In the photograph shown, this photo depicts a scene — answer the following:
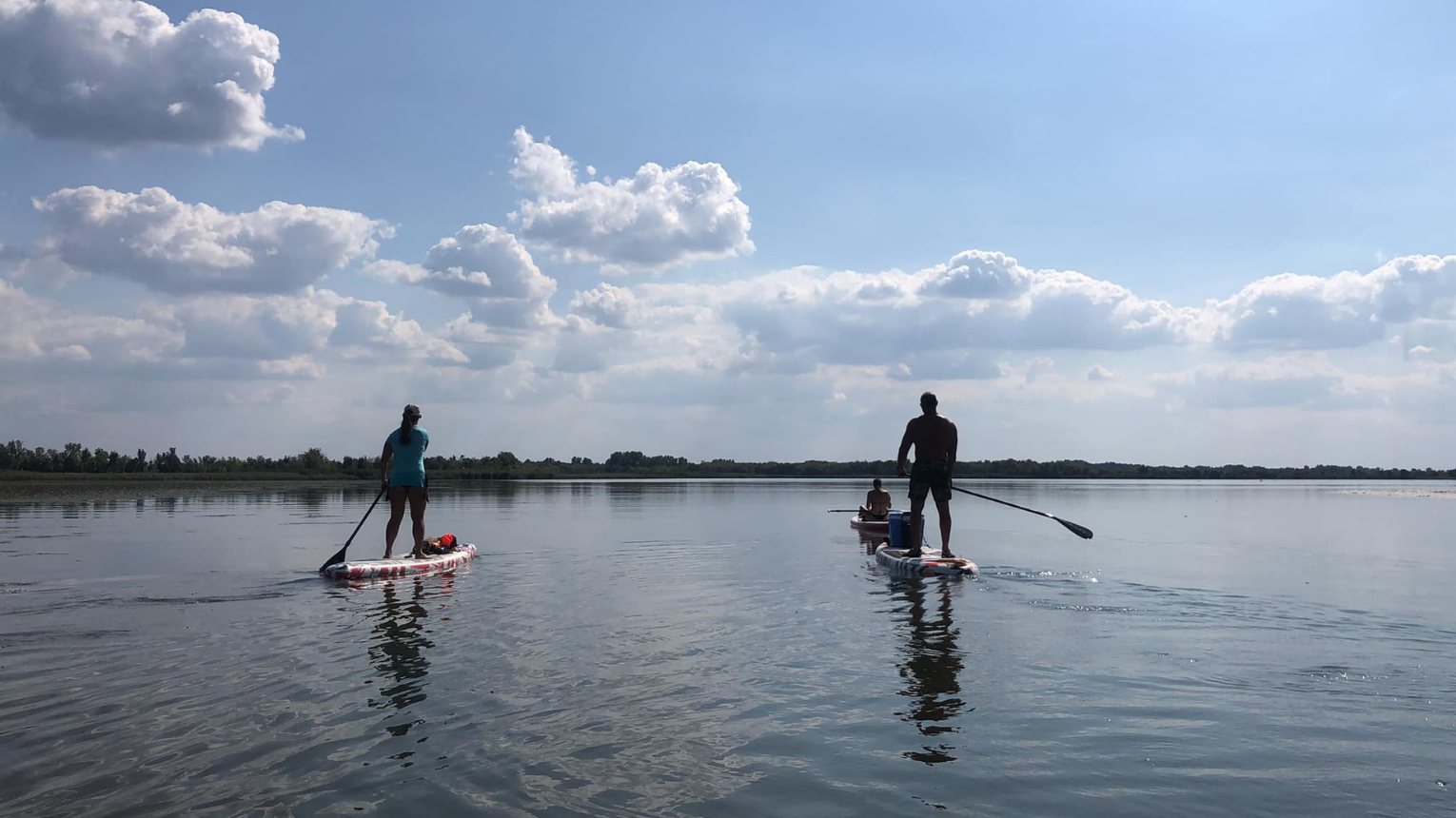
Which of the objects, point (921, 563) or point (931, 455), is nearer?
point (921, 563)

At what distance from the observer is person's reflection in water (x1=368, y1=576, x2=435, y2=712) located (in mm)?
6957

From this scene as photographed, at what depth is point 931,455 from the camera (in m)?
15.5

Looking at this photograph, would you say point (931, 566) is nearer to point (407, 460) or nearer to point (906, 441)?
point (906, 441)

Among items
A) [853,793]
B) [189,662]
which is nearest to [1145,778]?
[853,793]

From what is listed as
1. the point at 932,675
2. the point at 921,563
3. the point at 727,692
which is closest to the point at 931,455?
the point at 921,563

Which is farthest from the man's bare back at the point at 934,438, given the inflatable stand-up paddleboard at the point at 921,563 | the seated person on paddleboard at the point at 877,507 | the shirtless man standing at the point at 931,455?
the seated person on paddleboard at the point at 877,507

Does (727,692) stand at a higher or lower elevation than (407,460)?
lower

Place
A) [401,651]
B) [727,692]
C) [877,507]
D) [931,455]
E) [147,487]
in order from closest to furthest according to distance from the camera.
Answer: [727,692]
[401,651]
[931,455]
[877,507]
[147,487]

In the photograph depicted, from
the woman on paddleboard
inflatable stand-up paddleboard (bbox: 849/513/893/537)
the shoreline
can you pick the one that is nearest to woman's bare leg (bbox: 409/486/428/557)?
the woman on paddleboard

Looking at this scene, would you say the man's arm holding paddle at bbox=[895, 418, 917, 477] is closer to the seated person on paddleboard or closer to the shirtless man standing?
the shirtless man standing

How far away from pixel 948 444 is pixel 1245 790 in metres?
10.7

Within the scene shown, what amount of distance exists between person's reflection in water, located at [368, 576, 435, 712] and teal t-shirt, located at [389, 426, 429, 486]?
11.4ft

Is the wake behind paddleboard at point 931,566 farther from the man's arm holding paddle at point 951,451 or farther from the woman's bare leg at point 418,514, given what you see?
the woman's bare leg at point 418,514

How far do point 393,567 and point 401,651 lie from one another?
253 inches
